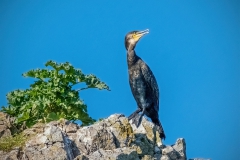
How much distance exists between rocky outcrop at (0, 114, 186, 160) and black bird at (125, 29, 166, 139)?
1.89 metres

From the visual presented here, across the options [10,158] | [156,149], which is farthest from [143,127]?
[10,158]

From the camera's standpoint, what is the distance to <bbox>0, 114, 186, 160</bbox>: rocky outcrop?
587 inches

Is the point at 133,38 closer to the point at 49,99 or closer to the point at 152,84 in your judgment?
the point at 152,84

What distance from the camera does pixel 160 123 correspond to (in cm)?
2042

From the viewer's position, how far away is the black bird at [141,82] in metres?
20.6

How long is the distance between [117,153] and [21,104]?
4.48 metres

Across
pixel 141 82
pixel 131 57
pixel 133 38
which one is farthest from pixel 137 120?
pixel 133 38

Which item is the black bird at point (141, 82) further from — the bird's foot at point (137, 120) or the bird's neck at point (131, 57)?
the bird's foot at point (137, 120)

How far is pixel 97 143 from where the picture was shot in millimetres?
16172

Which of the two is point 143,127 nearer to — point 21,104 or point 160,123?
point 160,123

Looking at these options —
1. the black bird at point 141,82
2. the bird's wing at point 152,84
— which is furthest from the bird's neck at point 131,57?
the bird's wing at point 152,84

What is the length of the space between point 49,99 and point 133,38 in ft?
12.3

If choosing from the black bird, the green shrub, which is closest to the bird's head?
the black bird

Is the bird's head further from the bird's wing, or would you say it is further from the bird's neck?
the bird's wing
